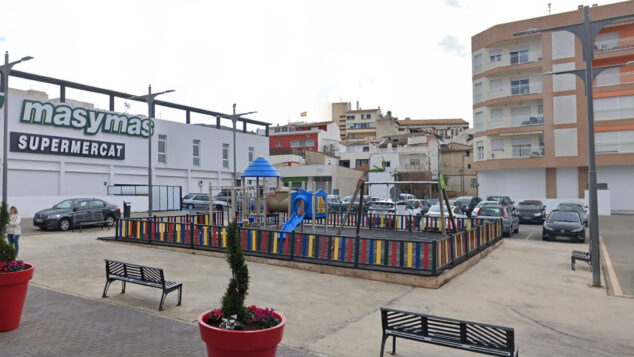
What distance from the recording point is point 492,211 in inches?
879

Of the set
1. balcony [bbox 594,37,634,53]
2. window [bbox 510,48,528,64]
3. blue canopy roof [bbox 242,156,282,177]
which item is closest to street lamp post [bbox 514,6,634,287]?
blue canopy roof [bbox 242,156,282,177]

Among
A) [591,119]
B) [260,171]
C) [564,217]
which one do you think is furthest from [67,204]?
[564,217]

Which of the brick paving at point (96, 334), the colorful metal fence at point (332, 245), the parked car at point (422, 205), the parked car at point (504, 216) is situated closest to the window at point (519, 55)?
the parked car at point (422, 205)

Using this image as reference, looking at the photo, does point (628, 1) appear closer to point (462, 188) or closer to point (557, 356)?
point (462, 188)

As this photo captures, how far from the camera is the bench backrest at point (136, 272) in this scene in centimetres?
834

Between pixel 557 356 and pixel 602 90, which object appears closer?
pixel 557 356

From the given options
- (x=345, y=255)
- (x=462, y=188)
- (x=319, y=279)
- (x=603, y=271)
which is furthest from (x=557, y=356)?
(x=462, y=188)

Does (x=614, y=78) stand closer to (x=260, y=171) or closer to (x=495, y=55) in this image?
(x=495, y=55)

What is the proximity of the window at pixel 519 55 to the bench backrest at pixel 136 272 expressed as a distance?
41754 mm

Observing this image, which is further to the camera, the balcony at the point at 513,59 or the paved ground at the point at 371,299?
the balcony at the point at 513,59

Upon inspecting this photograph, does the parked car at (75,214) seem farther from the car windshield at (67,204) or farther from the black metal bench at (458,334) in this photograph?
the black metal bench at (458,334)

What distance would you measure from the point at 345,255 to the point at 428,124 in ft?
285

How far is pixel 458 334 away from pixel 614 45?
1685 inches

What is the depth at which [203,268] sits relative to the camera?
39.7 ft
